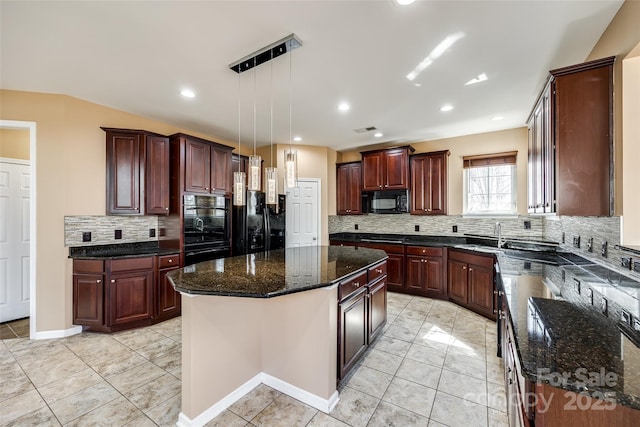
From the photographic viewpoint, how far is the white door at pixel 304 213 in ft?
17.0

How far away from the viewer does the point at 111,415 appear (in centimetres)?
183

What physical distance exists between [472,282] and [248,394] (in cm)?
313

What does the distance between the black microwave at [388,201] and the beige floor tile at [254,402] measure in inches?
143

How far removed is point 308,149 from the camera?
17.3 feet

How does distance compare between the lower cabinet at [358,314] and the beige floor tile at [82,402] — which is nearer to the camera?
the beige floor tile at [82,402]

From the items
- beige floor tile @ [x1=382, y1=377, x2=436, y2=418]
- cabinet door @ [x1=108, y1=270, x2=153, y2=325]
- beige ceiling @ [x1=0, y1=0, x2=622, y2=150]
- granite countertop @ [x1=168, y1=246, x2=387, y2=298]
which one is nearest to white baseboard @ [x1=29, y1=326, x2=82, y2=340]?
cabinet door @ [x1=108, y1=270, x2=153, y2=325]

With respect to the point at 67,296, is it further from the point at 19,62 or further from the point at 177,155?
the point at 19,62

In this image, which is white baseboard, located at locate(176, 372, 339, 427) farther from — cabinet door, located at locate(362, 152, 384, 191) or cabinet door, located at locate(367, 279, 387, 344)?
Result: cabinet door, located at locate(362, 152, 384, 191)

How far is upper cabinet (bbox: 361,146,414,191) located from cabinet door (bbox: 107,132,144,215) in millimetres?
3597

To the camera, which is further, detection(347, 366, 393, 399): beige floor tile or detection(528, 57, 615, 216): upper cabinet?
detection(347, 366, 393, 399): beige floor tile

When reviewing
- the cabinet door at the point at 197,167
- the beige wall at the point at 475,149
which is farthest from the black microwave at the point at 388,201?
the cabinet door at the point at 197,167

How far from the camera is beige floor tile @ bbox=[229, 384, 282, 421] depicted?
1.87 meters

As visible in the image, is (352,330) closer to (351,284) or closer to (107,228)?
(351,284)

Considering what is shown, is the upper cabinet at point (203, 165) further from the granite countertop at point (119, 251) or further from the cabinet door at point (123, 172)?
the granite countertop at point (119, 251)
